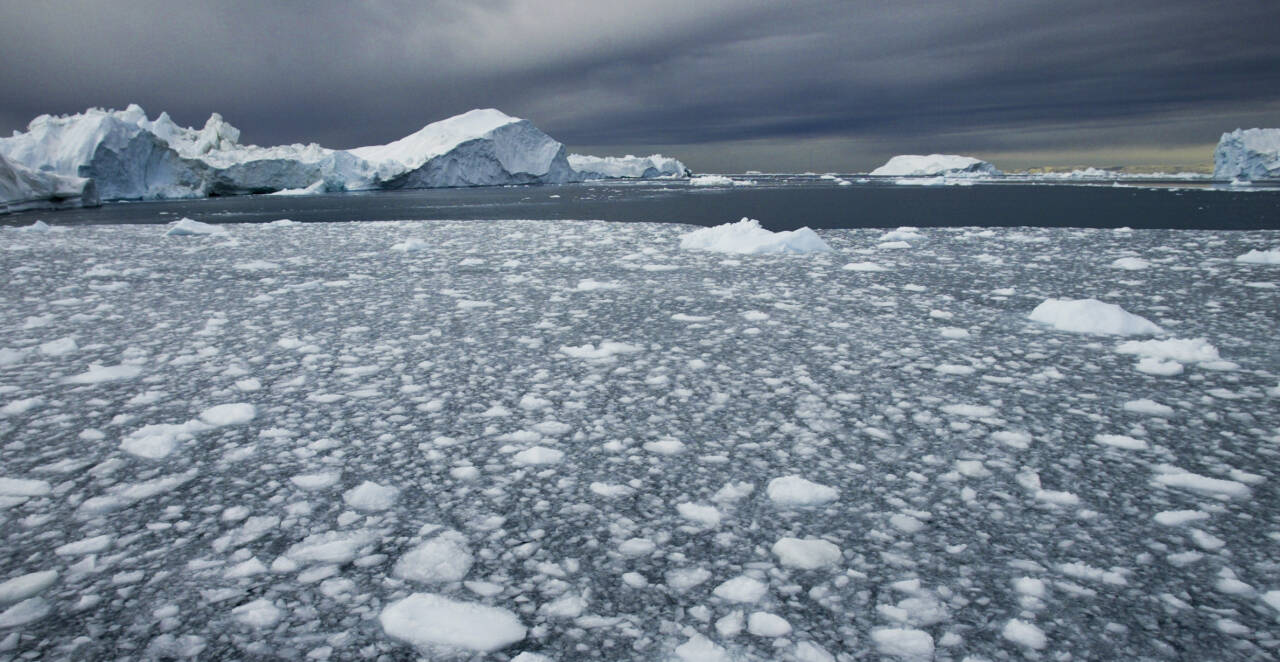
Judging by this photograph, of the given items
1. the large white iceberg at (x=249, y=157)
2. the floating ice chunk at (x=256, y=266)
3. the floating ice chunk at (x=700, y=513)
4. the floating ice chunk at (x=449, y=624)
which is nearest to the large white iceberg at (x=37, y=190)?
the large white iceberg at (x=249, y=157)

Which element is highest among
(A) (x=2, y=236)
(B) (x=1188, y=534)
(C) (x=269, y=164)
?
(C) (x=269, y=164)

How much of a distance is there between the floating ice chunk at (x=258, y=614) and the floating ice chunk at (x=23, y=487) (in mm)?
1134

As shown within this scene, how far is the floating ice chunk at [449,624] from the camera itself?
143 centimetres

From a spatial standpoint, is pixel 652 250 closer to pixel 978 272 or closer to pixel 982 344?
pixel 978 272

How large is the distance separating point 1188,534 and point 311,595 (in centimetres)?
234

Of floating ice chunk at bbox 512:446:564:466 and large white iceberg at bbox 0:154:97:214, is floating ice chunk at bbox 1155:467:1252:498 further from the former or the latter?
large white iceberg at bbox 0:154:97:214

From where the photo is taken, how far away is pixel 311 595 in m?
1.59

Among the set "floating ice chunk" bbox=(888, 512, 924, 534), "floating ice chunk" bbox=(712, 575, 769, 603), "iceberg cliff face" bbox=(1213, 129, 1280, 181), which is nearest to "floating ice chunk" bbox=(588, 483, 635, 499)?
"floating ice chunk" bbox=(712, 575, 769, 603)

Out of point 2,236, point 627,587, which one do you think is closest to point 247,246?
point 2,236

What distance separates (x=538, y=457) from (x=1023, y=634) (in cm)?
153

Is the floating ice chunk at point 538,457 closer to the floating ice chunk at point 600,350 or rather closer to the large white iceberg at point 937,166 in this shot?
the floating ice chunk at point 600,350

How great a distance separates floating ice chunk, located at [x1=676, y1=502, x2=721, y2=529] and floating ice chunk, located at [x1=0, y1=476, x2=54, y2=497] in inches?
80.6

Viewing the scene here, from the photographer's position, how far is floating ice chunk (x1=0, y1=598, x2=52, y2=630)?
149 centimetres

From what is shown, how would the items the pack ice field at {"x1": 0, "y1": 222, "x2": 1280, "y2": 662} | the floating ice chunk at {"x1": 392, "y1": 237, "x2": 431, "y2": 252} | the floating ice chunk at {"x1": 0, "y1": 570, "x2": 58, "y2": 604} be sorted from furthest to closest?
the floating ice chunk at {"x1": 392, "y1": 237, "x2": 431, "y2": 252} < the floating ice chunk at {"x1": 0, "y1": 570, "x2": 58, "y2": 604} < the pack ice field at {"x1": 0, "y1": 222, "x2": 1280, "y2": 662}
